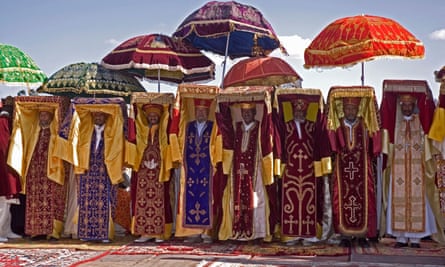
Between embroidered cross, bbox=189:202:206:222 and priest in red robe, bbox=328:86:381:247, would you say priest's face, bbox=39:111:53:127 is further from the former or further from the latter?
priest in red robe, bbox=328:86:381:247

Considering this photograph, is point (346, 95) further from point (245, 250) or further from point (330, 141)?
point (245, 250)

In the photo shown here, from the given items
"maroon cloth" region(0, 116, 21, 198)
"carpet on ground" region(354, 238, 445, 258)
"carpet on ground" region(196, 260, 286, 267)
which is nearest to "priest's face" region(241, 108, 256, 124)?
"carpet on ground" region(354, 238, 445, 258)

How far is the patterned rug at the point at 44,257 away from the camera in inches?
266

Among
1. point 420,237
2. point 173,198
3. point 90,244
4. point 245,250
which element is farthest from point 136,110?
point 420,237

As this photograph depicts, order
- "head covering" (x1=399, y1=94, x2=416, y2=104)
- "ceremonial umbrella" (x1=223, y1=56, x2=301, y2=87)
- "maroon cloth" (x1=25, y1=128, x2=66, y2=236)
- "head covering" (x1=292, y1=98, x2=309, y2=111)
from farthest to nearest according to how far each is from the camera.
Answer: "ceremonial umbrella" (x1=223, y1=56, x2=301, y2=87)
"maroon cloth" (x1=25, y1=128, x2=66, y2=236)
"head covering" (x1=292, y1=98, x2=309, y2=111)
"head covering" (x1=399, y1=94, x2=416, y2=104)

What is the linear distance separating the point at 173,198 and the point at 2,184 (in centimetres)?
240

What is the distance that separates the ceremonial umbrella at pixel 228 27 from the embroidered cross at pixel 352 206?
331 cm

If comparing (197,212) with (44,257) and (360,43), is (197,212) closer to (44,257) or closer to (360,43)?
(44,257)

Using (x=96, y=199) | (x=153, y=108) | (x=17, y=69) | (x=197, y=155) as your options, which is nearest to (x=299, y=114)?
(x=197, y=155)

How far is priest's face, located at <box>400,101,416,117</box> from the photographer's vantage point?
8.21 meters

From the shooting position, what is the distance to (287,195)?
8422mm

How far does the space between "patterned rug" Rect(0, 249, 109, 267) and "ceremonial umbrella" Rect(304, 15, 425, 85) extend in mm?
3986

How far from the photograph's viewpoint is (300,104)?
27.5 feet

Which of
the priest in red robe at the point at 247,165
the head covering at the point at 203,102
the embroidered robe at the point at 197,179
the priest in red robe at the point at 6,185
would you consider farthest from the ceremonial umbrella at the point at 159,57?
the priest in red robe at the point at 6,185
